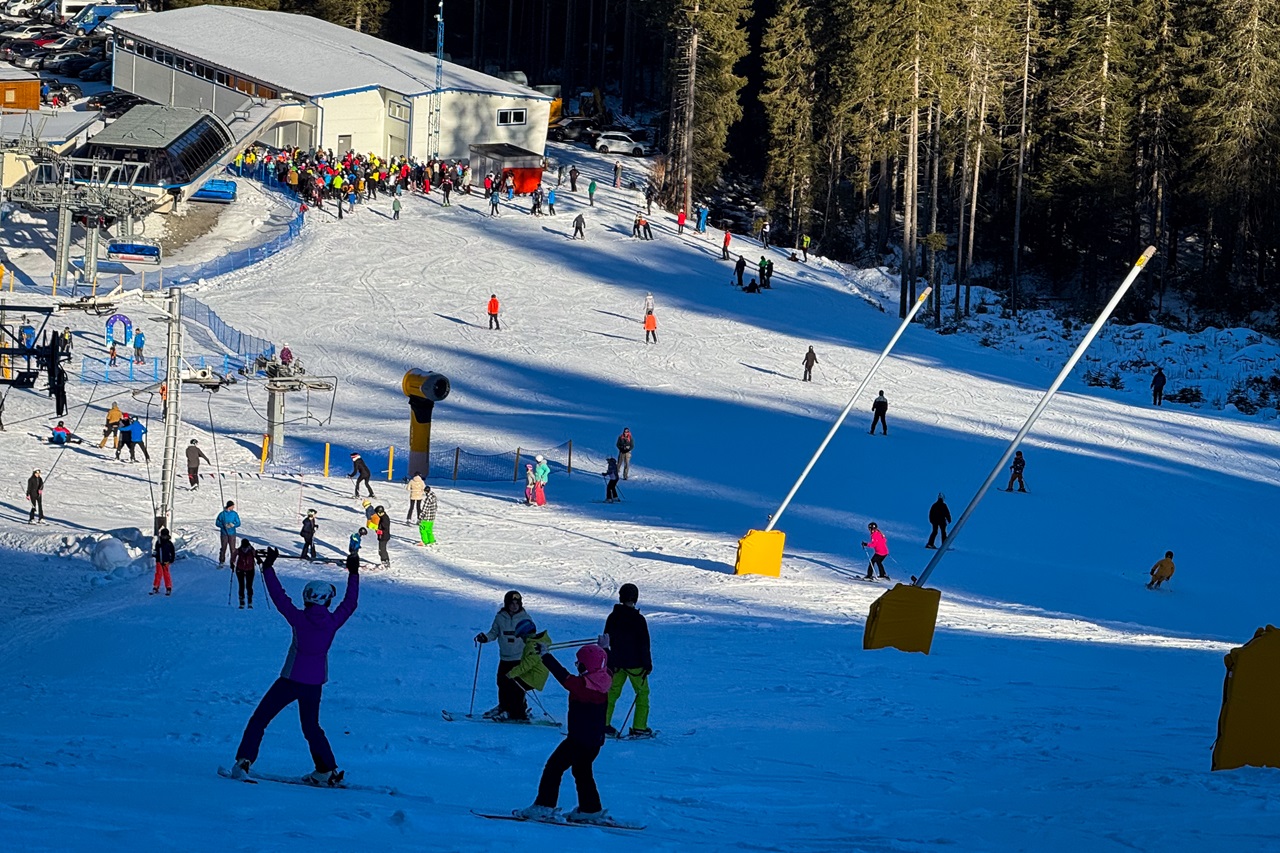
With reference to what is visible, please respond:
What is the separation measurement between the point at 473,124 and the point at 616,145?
896cm

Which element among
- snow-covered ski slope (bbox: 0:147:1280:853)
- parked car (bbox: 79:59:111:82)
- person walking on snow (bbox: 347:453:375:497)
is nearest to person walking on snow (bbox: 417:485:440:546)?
snow-covered ski slope (bbox: 0:147:1280:853)

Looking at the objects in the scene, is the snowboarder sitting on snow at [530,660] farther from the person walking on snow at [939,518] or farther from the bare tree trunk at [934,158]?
the bare tree trunk at [934,158]

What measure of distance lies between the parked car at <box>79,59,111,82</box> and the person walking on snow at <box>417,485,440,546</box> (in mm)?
56716

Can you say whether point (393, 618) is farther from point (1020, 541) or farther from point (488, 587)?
point (1020, 541)

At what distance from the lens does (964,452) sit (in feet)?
106

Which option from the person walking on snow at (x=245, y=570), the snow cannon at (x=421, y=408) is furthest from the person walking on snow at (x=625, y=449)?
the person walking on snow at (x=245, y=570)

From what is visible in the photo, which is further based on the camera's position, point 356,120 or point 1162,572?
point 356,120

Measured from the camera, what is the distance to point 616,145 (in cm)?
6688

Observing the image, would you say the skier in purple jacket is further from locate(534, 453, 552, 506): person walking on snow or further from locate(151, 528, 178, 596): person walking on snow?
locate(534, 453, 552, 506): person walking on snow

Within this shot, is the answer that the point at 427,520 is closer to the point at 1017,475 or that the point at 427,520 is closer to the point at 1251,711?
the point at 1017,475

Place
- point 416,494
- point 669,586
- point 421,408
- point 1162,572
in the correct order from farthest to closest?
1. point 421,408
2. point 416,494
3. point 1162,572
4. point 669,586

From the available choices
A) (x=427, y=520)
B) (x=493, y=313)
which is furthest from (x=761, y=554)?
(x=493, y=313)

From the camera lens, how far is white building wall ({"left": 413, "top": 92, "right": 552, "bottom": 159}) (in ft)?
193

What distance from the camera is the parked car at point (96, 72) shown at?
73.2 m
